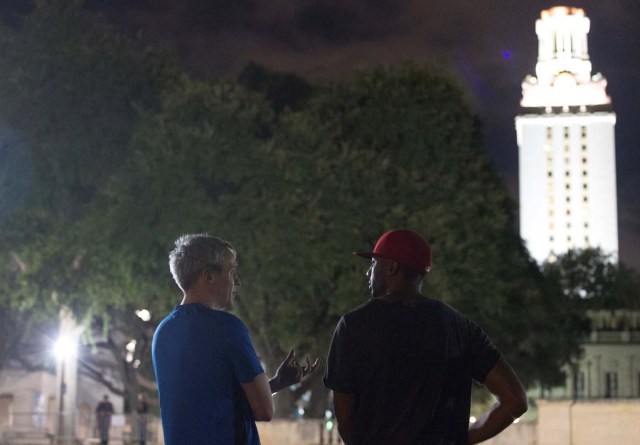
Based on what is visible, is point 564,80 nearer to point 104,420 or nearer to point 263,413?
point 104,420

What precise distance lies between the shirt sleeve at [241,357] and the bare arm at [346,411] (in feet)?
1.40

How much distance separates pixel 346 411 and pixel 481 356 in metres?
0.59

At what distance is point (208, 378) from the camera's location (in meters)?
5.76

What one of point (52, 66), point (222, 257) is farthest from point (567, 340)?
point (222, 257)

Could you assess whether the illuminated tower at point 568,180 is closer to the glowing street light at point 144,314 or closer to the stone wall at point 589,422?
the glowing street light at point 144,314

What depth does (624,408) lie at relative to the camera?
93.1 ft

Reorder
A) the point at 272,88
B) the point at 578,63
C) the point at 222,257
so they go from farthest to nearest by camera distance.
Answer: the point at 578,63, the point at 272,88, the point at 222,257

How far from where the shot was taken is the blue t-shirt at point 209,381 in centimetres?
573

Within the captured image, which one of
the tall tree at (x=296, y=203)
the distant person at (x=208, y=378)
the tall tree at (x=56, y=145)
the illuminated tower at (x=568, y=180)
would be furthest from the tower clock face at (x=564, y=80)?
the distant person at (x=208, y=378)

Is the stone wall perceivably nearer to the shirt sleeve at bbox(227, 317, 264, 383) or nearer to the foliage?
the shirt sleeve at bbox(227, 317, 264, 383)

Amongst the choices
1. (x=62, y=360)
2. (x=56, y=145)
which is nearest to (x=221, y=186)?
(x=56, y=145)

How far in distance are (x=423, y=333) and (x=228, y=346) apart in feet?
2.86

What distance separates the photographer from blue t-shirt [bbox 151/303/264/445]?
573cm

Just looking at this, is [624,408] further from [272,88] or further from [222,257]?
[222,257]
